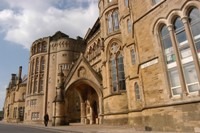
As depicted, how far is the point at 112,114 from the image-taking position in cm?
1834

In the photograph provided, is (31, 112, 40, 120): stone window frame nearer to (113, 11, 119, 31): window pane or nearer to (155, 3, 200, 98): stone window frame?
(113, 11, 119, 31): window pane

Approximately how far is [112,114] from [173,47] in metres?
10.4

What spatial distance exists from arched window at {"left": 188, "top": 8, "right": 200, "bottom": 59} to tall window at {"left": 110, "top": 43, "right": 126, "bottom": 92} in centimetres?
1022

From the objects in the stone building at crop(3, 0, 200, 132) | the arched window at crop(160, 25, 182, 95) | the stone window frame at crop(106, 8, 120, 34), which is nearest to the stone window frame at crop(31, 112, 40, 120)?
the stone building at crop(3, 0, 200, 132)

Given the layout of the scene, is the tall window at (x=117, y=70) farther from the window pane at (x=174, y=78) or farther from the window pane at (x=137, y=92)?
the window pane at (x=174, y=78)

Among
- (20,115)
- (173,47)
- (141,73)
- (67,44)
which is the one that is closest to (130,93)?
(141,73)

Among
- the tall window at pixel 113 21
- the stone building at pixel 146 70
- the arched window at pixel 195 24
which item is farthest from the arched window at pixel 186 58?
the tall window at pixel 113 21

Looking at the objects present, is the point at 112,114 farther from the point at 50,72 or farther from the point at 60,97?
the point at 50,72

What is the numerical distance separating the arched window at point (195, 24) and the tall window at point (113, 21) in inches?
463

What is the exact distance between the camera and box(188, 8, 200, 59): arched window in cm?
922

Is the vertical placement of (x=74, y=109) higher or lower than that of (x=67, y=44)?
lower

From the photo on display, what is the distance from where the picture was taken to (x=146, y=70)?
11508 millimetres

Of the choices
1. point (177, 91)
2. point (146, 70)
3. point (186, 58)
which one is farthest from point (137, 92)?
point (186, 58)

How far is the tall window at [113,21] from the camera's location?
21.1m
